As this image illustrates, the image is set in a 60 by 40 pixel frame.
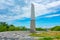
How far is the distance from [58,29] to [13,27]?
376 cm

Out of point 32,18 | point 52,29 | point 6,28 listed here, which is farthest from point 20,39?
point 6,28

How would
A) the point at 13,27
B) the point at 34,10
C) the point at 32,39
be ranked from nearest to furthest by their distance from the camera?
1. the point at 32,39
2. the point at 34,10
3. the point at 13,27

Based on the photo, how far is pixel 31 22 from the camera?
13.4 meters

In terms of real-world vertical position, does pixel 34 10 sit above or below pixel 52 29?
above

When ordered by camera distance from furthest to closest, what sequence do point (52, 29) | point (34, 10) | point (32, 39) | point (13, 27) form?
point (13, 27)
point (52, 29)
point (34, 10)
point (32, 39)

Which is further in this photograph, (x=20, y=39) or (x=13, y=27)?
(x=13, y=27)

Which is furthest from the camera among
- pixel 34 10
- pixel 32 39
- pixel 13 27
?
pixel 13 27

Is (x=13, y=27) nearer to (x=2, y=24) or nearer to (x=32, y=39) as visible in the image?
(x=2, y=24)

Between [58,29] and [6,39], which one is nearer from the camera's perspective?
[6,39]

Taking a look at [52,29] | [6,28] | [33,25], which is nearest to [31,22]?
[33,25]

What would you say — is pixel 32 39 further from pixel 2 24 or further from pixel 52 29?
pixel 2 24

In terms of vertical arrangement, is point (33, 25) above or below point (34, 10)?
below

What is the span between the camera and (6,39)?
963 centimetres

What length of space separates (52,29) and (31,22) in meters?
2.49
